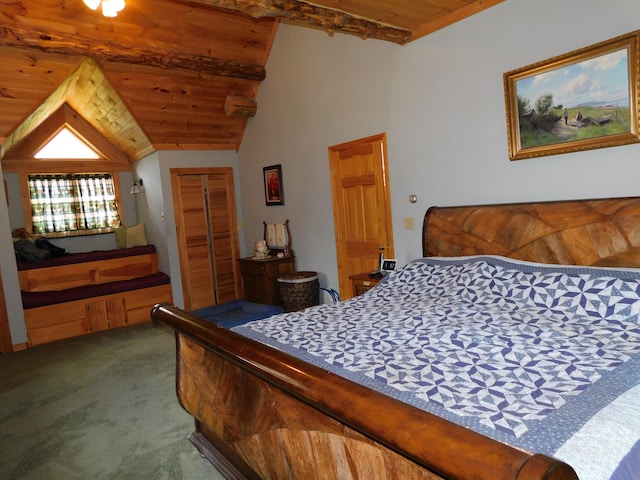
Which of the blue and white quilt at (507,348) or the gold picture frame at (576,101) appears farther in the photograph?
the gold picture frame at (576,101)

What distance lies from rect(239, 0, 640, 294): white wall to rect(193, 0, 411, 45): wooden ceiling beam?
30 centimetres

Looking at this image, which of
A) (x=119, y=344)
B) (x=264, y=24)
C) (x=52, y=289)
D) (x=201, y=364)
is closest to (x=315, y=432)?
(x=201, y=364)

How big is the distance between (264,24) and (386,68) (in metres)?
1.91

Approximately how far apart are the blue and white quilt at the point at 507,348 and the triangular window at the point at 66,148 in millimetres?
5281

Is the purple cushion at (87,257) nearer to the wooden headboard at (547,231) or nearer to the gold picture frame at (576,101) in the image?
the wooden headboard at (547,231)

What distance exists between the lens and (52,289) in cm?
513

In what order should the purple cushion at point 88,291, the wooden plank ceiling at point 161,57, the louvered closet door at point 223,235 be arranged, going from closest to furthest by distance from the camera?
the wooden plank ceiling at point 161,57 < the purple cushion at point 88,291 < the louvered closet door at point 223,235

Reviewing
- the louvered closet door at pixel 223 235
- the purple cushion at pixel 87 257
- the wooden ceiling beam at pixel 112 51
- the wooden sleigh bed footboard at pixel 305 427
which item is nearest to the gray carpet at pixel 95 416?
the wooden sleigh bed footboard at pixel 305 427

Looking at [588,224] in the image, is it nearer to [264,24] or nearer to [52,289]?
[264,24]

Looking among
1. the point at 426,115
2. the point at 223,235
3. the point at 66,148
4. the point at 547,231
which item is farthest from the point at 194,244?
the point at 547,231

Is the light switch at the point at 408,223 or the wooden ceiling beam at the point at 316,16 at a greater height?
the wooden ceiling beam at the point at 316,16

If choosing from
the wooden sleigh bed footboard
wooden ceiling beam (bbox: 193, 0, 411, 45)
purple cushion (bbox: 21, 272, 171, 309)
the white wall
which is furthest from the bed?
purple cushion (bbox: 21, 272, 171, 309)

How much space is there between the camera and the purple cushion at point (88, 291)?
4.77 meters

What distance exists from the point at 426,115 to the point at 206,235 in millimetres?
3575
